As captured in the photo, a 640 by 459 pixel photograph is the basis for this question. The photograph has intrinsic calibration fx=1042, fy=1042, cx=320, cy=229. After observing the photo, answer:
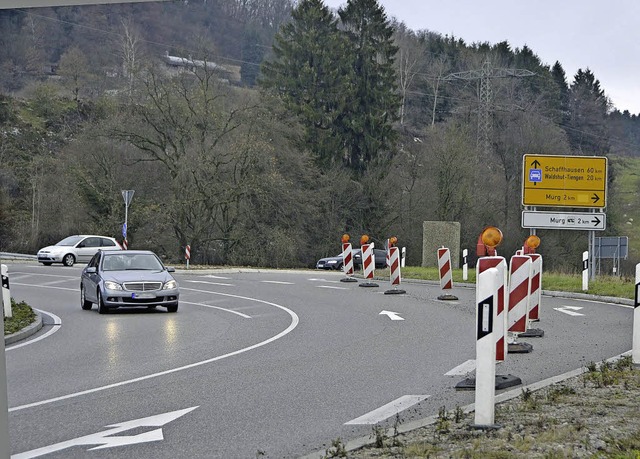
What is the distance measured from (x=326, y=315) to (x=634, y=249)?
84315mm

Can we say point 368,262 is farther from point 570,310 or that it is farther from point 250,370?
point 250,370

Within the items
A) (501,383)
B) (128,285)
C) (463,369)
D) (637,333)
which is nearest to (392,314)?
(128,285)

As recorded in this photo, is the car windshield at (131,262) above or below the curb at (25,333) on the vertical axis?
above

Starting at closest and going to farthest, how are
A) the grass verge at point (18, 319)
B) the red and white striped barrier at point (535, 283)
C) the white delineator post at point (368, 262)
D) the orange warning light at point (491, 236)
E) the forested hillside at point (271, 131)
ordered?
the orange warning light at point (491, 236) → the red and white striped barrier at point (535, 283) → the grass verge at point (18, 319) → the white delineator post at point (368, 262) → the forested hillside at point (271, 131)

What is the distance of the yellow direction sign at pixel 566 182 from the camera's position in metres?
33.7

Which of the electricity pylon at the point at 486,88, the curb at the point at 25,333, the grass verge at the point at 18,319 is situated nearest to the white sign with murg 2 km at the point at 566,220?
the grass verge at the point at 18,319

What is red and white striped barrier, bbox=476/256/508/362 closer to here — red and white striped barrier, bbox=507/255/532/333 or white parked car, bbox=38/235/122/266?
red and white striped barrier, bbox=507/255/532/333

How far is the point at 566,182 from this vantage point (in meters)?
34.0

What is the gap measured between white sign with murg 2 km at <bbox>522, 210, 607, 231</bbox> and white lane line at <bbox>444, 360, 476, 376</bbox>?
19.3m

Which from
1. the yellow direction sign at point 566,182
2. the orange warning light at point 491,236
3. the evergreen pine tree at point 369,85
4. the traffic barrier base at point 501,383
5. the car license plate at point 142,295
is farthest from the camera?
the evergreen pine tree at point 369,85

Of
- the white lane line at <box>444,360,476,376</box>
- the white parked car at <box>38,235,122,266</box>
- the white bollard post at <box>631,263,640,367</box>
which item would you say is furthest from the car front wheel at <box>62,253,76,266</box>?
the white bollard post at <box>631,263,640,367</box>

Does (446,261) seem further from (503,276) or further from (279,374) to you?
(503,276)

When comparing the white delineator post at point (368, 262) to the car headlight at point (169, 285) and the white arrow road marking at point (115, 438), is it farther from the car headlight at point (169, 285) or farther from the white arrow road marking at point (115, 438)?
the white arrow road marking at point (115, 438)

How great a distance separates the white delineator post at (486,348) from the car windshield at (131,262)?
16196 mm
